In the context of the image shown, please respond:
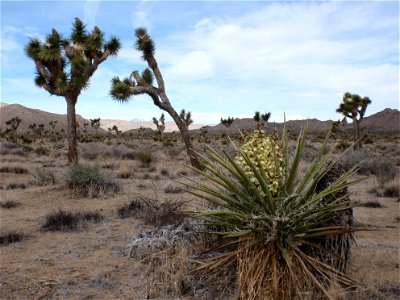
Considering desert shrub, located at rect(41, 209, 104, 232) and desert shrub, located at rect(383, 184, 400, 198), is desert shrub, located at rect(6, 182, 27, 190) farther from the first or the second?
desert shrub, located at rect(383, 184, 400, 198)

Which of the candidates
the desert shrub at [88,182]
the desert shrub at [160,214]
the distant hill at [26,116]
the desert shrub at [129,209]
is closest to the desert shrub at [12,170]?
the desert shrub at [88,182]

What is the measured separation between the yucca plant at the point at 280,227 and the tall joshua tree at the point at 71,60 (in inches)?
551

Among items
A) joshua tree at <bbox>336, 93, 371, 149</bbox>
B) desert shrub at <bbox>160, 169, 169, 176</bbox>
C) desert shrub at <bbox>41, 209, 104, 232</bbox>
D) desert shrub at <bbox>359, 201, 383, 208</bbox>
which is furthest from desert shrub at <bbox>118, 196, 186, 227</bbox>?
joshua tree at <bbox>336, 93, 371, 149</bbox>

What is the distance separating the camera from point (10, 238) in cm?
688

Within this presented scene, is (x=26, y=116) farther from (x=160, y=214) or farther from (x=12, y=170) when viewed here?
(x=160, y=214)

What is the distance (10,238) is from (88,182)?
494cm

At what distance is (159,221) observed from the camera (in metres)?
7.54

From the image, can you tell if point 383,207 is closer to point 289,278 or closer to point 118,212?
point 118,212

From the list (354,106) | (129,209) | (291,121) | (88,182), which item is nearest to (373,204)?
(129,209)

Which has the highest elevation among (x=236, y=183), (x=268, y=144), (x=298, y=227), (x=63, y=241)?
(x=268, y=144)

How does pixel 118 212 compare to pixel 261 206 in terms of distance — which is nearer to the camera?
pixel 261 206

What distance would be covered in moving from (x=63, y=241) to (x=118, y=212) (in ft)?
6.91

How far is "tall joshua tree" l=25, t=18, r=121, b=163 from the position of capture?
1688 centimetres

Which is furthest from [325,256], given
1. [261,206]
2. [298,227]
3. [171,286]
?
[171,286]
